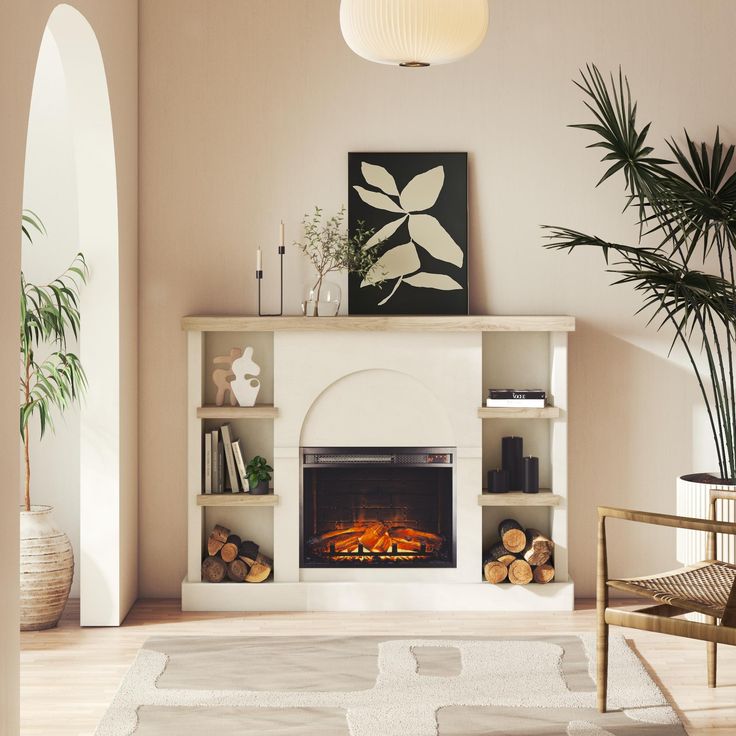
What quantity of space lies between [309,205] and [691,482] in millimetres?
2209

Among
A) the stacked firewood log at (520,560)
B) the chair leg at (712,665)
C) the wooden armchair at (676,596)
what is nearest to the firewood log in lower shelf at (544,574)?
the stacked firewood log at (520,560)

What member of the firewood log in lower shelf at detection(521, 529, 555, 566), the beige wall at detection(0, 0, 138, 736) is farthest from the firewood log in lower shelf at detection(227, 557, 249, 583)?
the beige wall at detection(0, 0, 138, 736)

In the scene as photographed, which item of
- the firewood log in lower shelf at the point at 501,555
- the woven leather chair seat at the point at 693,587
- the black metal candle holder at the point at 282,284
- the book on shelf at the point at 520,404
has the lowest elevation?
the firewood log in lower shelf at the point at 501,555

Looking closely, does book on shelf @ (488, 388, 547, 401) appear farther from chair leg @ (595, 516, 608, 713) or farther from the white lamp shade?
the white lamp shade

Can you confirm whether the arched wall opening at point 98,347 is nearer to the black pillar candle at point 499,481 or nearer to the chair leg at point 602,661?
the black pillar candle at point 499,481

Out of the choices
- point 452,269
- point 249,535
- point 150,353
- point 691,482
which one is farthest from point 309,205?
point 691,482

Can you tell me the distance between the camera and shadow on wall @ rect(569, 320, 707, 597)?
4.89 metres

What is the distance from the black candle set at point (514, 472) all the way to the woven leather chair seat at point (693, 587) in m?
1.27

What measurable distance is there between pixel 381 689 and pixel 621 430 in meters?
2.00

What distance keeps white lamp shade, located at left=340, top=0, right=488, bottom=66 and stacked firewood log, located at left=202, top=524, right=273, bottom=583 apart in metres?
2.66

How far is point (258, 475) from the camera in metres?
4.73

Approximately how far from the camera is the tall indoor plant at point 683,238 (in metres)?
4.20

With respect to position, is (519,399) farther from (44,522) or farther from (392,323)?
(44,522)

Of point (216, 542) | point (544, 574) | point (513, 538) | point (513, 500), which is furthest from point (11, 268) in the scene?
point (544, 574)
